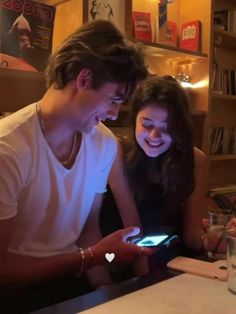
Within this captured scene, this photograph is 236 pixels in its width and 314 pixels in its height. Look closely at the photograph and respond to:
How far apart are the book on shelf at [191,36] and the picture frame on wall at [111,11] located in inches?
29.0

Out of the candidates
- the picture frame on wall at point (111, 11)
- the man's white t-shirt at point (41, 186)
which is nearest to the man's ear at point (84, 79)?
the man's white t-shirt at point (41, 186)

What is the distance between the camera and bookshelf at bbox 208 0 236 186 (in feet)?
9.93

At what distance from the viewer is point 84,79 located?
1121mm

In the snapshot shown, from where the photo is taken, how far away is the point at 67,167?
1.21 m

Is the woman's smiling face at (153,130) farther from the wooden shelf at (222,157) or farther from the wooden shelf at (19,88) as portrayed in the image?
the wooden shelf at (222,157)

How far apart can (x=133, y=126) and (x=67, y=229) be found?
0.64 m

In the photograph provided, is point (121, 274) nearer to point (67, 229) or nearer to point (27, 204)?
point (67, 229)

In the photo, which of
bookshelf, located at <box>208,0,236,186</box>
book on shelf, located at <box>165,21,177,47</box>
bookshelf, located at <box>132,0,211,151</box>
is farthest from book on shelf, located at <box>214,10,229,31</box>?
book on shelf, located at <box>165,21,177,47</box>

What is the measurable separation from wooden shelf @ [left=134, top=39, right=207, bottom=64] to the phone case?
168cm

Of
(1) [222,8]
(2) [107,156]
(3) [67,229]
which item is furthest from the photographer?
(1) [222,8]

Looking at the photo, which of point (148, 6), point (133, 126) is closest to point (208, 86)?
point (148, 6)

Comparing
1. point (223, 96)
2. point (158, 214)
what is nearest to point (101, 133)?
point (158, 214)

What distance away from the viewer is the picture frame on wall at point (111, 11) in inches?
81.6

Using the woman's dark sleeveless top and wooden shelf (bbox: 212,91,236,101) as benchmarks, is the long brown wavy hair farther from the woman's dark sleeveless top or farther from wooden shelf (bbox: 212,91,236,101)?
wooden shelf (bbox: 212,91,236,101)
